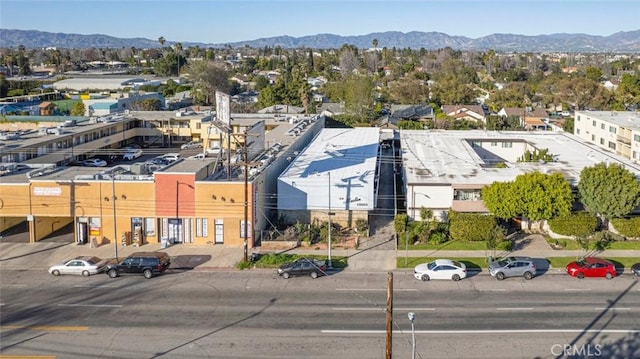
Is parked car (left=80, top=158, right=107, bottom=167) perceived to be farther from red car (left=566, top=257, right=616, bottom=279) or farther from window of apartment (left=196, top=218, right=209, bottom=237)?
red car (left=566, top=257, right=616, bottom=279)

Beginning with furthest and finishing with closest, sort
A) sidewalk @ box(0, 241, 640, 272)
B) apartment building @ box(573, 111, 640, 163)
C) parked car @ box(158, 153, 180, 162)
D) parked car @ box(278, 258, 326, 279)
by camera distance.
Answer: apartment building @ box(573, 111, 640, 163), parked car @ box(158, 153, 180, 162), sidewalk @ box(0, 241, 640, 272), parked car @ box(278, 258, 326, 279)

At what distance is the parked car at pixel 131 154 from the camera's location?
215 feet

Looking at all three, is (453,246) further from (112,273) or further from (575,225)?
(112,273)

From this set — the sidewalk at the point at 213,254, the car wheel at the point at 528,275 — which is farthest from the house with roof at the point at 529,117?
the car wheel at the point at 528,275

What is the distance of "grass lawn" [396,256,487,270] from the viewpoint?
3450 centimetres

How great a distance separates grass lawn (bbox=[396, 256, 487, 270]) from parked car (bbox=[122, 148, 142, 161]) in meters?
39.5

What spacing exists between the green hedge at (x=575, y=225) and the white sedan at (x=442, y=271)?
9723 mm

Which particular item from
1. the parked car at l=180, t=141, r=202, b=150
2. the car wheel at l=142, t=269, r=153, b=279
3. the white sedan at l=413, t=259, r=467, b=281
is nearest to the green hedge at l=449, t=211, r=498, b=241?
the white sedan at l=413, t=259, r=467, b=281

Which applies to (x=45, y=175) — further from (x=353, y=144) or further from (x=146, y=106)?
(x=146, y=106)

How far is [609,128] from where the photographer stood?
62.6 meters

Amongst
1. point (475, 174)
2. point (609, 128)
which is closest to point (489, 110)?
point (609, 128)

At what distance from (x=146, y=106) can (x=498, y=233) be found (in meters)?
68.6

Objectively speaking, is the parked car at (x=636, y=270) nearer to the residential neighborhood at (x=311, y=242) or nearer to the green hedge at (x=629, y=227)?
the residential neighborhood at (x=311, y=242)

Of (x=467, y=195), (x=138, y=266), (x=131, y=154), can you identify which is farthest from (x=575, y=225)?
(x=131, y=154)
